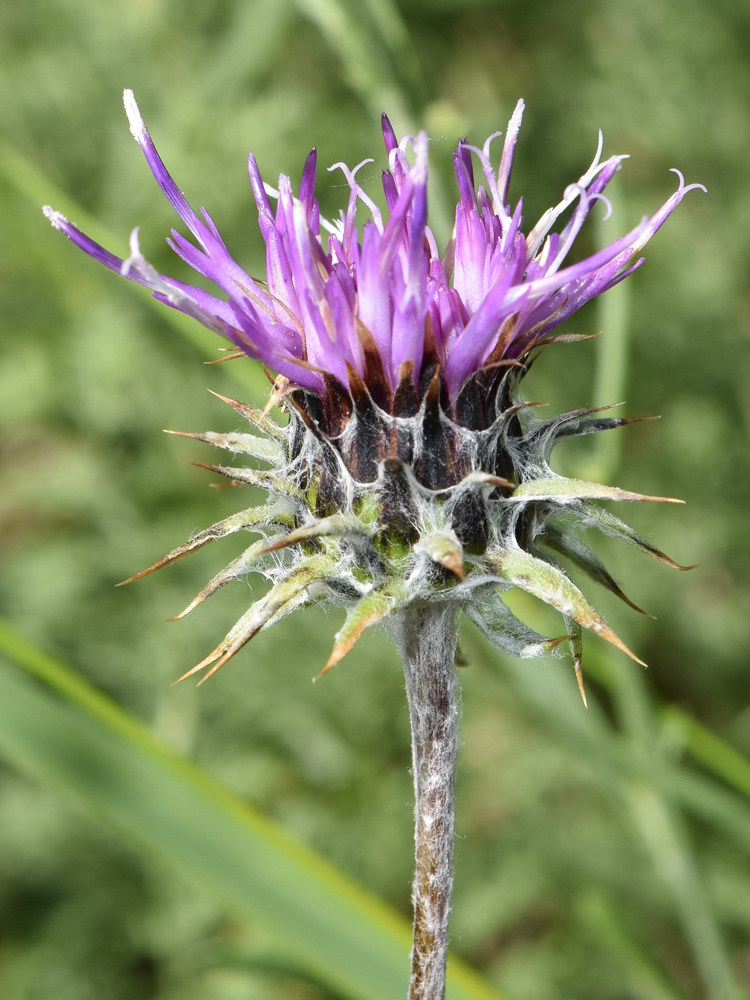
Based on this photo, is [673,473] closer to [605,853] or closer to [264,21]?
[605,853]

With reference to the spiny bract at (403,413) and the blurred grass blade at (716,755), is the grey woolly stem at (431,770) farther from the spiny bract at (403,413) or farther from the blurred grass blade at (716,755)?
the blurred grass blade at (716,755)

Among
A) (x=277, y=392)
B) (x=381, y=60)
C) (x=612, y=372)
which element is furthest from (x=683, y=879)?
(x=381, y=60)

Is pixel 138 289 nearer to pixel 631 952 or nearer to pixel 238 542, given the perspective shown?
pixel 238 542

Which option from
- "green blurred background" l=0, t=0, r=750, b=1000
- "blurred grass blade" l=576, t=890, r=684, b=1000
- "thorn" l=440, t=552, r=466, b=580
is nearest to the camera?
"thorn" l=440, t=552, r=466, b=580

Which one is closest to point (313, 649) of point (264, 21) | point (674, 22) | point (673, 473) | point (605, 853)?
point (605, 853)

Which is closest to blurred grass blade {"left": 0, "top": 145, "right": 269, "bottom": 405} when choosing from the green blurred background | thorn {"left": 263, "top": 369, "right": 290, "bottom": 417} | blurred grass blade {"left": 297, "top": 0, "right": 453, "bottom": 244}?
blurred grass blade {"left": 297, "top": 0, "right": 453, "bottom": 244}

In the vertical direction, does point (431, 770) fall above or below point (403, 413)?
below

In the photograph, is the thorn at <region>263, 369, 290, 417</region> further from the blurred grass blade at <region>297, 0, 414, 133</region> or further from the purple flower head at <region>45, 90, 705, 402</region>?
the blurred grass blade at <region>297, 0, 414, 133</region>
